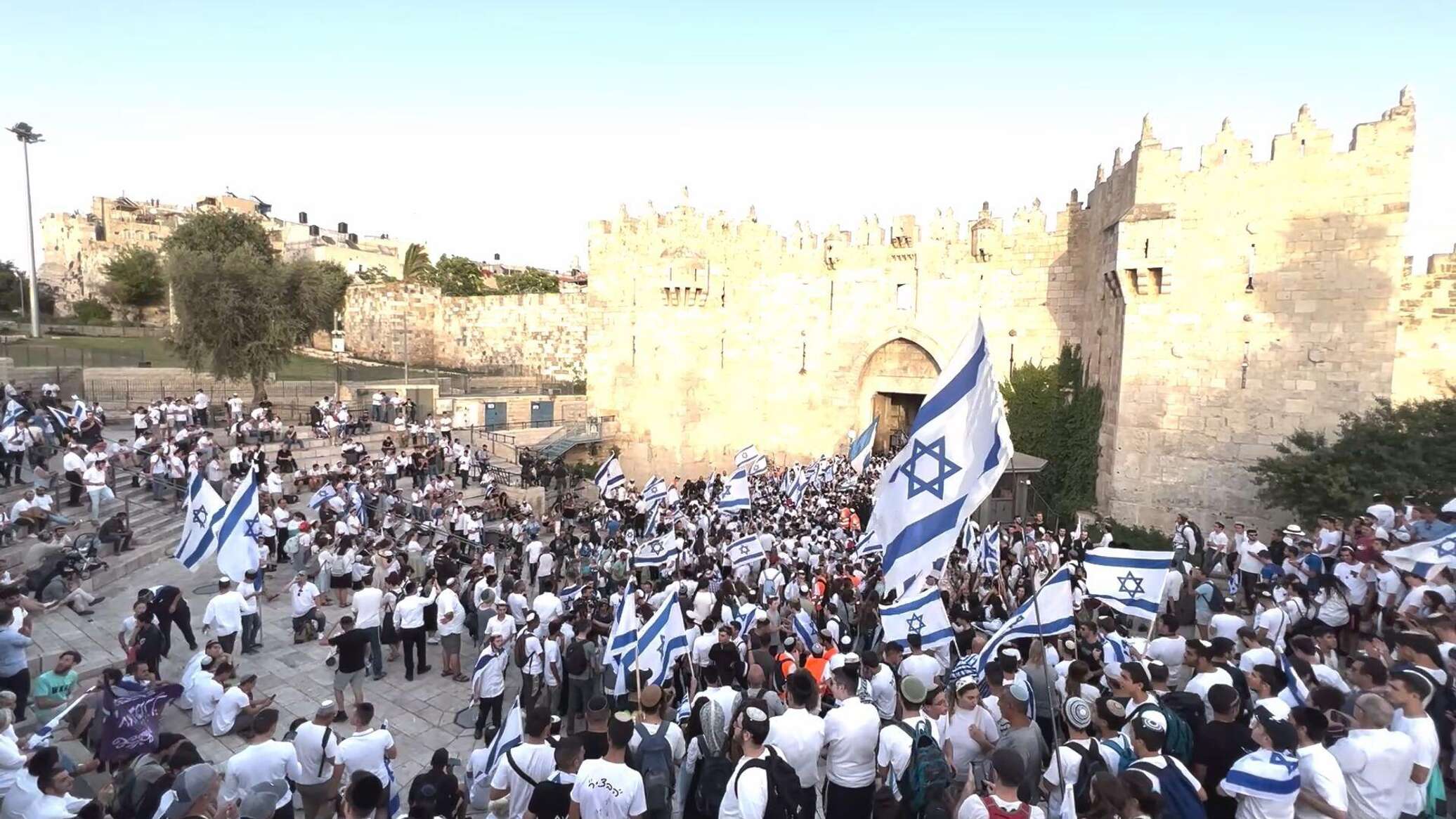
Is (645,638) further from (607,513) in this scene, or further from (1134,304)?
(1134,304)

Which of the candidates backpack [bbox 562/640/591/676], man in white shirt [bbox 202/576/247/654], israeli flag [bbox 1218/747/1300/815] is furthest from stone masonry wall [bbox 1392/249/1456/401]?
man in white shirt [bbox 202/576/247/654]

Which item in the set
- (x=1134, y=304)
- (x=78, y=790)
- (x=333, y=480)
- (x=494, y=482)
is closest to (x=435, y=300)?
(x=494, y=482)

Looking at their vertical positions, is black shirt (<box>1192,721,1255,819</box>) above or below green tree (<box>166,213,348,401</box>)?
below

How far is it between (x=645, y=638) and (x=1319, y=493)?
13.0 m

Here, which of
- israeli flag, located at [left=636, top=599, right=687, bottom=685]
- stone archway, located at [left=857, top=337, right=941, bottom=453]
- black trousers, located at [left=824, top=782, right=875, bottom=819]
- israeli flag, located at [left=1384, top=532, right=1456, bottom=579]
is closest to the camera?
black trousers, located at [left=824, top=782, right=875, bottom=819]

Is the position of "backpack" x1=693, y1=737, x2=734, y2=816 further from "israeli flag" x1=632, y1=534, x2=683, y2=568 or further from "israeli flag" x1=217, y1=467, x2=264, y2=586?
"israeli flag" x1=217, y1=467, x2=264, y2=586

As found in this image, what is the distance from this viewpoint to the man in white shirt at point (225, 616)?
8117 mm

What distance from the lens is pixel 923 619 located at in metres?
6.41

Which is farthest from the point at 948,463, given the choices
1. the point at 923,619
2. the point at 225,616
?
the point at 225,616

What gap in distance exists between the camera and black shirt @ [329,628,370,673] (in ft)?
23.4

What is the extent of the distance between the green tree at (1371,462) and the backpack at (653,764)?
13.2 m

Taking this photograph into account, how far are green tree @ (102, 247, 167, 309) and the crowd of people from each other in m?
39.5

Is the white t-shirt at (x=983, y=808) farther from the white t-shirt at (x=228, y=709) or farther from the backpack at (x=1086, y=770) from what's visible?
the white t-shirt at (x=228, y=709)

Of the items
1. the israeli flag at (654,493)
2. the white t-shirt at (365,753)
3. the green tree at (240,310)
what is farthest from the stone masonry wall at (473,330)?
the white t-shirt at (365,753)
